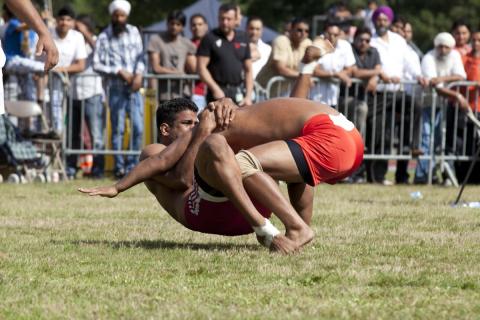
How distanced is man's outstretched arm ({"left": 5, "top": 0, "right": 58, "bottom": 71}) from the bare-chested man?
1.14 meters

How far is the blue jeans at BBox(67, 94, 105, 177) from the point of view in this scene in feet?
50.4

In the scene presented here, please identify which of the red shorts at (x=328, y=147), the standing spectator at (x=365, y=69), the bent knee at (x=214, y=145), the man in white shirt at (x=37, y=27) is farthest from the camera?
the standing spectator at (x=365, y=69)

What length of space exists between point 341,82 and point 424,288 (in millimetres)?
9231

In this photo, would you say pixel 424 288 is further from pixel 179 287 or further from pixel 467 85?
pixel 467 85

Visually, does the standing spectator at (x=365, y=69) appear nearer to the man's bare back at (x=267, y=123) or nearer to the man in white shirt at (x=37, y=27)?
the man's bare back at (x=267, y=123)

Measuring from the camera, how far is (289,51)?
14836 mm

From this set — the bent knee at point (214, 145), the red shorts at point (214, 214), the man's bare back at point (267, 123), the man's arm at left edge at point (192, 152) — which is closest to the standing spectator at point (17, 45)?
the man's arm at left edge at point (192, 152)

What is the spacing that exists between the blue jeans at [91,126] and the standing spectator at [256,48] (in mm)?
2027

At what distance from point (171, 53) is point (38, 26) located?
884 centimetres

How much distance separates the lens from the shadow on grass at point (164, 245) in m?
7.93

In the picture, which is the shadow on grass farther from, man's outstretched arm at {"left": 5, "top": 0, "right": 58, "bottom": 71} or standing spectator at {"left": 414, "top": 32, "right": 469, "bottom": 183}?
standing spectator at {"left": 414, "top": 32, "right": 469, "bottom": 183}

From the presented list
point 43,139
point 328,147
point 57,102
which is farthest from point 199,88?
point 328,147

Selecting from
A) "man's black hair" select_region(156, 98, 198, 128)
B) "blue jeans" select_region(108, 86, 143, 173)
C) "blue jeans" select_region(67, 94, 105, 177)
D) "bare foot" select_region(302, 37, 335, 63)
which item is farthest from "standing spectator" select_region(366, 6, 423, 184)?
"man's black hair" select_region(156, 98, 198, 128)

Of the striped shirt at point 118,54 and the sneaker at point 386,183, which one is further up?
the striped shirt at point 118,54
